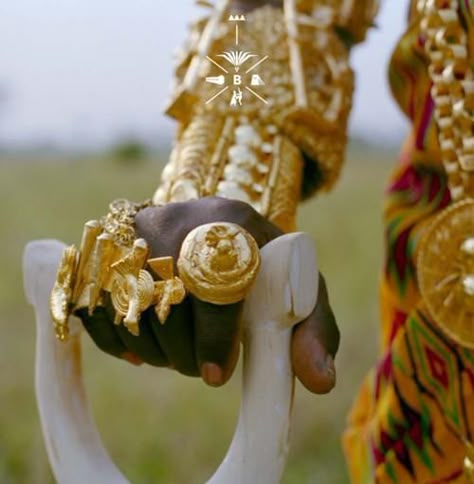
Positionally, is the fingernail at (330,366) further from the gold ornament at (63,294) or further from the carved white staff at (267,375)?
the gold ornament at (63,294)

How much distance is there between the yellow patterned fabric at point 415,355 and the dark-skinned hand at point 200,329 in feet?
0.49

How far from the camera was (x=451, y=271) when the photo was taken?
728 millimetres

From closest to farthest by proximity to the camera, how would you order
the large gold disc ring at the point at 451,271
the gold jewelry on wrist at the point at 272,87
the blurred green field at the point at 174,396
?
the large gold disc ring at the point at 451,271 < the gold jewelry on wrist at the point at 272,87 < the blurred green field at the point at 174,396

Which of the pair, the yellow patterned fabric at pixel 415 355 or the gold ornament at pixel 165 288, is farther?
the yellow patterned fabric at pixel 415 355

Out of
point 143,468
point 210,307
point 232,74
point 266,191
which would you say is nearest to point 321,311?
point 210,307

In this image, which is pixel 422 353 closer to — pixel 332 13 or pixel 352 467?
pixel 352 467

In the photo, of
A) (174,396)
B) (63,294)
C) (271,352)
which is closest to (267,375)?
(271,352)

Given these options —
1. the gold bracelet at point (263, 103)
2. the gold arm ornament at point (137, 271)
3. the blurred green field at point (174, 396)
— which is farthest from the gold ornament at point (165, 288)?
the blurred green field at point (174, 396)

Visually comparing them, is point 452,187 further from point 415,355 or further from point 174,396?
point 174,396

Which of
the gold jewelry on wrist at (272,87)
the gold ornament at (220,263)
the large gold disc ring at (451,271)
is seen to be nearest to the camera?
the gold ornament at (220,263)

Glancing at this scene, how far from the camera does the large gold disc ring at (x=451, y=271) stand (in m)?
0.72

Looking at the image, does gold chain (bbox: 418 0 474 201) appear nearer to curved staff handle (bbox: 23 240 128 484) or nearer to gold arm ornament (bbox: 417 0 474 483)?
gold arm ornament (bbox: 417 0 474 483)

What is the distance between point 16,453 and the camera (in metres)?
2.07

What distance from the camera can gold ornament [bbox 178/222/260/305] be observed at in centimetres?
59
